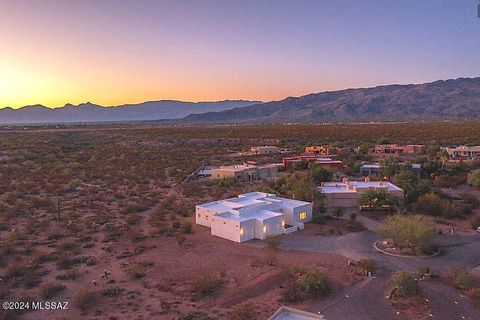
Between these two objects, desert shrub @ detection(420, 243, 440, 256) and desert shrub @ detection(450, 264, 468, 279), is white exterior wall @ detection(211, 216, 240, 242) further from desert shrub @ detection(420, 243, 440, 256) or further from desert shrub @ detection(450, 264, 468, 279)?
desert shrub @ detection(450, 264, 468, 279)

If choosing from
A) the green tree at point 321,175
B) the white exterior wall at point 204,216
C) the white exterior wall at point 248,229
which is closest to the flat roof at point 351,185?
the green tree at point 321,175

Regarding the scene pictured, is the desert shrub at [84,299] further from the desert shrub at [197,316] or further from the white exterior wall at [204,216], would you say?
the white exterior wall at [204,216]

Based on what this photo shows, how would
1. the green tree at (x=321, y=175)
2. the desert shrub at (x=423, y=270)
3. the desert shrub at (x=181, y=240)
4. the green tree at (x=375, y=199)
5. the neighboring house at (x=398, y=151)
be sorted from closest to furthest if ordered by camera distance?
the desert shrub at (x=423, y=270)
the desert shrub at (x=181, y=240)
the green tree at (x=375, y=199)
the green tree at (x=321, y=175)
the neighboring house at (x=398, y=151)

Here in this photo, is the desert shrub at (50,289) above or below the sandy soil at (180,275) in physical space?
above

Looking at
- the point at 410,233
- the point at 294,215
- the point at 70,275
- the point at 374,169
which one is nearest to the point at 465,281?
the point at 410,233

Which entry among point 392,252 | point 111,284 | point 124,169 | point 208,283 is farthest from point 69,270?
point 124,169

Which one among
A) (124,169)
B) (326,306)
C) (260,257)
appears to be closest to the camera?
(326,306)

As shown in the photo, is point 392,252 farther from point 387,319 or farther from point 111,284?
point 111,284
